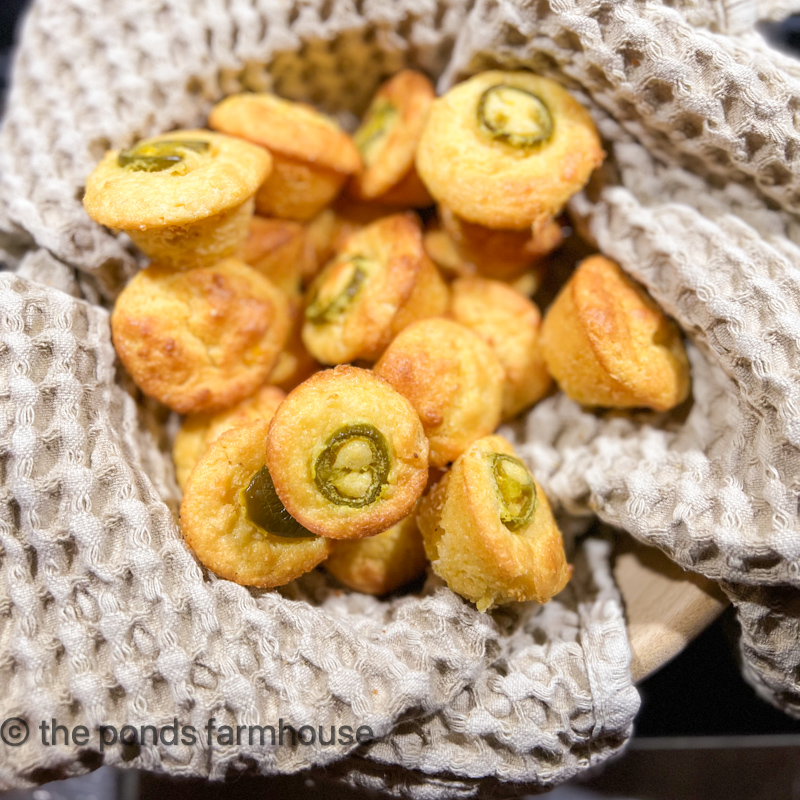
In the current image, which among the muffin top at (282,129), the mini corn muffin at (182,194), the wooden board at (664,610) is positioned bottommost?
the wooden board at (664,610)

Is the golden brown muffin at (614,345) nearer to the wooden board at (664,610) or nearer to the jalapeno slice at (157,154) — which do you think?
the wooden board at (664,610)

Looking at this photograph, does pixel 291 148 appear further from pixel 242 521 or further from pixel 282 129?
pixel 242 521

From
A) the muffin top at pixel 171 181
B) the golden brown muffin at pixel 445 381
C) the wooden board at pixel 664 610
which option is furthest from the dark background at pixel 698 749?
the muffin top at pixel 171 181

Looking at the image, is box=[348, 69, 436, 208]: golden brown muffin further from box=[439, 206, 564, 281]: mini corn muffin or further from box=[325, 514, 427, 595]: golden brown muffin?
box=[325, 514, 427, 595]: golden brown muffin

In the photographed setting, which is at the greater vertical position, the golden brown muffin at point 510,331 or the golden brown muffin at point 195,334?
the golden brown muffin at point 510,331

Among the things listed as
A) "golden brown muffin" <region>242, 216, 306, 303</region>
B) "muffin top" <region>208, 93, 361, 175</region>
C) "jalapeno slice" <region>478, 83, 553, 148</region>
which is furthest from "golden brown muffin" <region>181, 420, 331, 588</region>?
"jalapeno slice" <region>478, 83, 553, 148</region>

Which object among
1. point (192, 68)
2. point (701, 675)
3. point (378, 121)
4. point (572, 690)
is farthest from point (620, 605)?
point (192, 68)

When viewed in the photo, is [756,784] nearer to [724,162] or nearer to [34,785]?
[724,162]
